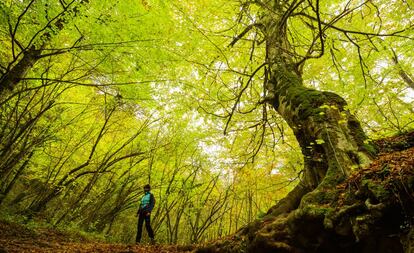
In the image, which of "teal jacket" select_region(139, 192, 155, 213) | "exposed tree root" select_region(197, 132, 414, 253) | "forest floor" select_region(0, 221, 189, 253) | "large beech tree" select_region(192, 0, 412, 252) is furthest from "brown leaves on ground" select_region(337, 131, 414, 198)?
"teal jacket" select_region(139, 192, 155, 213)

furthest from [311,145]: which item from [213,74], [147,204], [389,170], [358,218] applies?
[147,204]

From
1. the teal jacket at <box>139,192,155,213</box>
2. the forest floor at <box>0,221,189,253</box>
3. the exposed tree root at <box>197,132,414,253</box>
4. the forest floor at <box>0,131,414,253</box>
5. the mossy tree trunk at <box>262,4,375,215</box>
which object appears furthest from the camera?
the teal jacket at <box>139,192,155,213</box>

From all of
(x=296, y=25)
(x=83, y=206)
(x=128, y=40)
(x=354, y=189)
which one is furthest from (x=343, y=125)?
(x=83, y=206)

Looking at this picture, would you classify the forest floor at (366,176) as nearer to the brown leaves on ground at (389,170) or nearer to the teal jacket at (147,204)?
the brown leaves on ground at (389,170)

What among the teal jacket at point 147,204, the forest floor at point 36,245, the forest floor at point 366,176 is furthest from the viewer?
the teal jacket at point 147,204

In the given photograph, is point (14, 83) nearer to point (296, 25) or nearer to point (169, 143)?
point (169, 143)

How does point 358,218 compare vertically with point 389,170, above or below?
below

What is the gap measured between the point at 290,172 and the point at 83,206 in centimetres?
919

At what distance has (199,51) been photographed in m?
6.25

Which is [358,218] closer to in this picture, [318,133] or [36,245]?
[318,133]

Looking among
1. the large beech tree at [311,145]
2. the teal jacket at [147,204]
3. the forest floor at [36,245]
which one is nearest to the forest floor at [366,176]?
the forest floor at [36,245]

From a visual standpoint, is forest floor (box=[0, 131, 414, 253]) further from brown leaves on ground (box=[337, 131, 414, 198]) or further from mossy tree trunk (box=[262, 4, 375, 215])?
mossy tree trunk (box=[262, 4, 375, 215])

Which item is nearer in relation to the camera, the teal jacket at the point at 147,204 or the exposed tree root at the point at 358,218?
the exposed tree root at the point at 358,218

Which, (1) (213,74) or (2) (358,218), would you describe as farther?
(1) (213,74)
